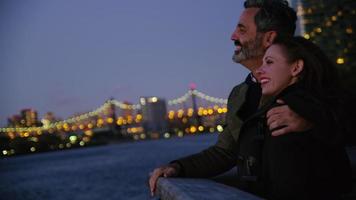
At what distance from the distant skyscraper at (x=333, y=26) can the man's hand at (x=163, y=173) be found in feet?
175

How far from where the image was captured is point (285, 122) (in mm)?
1947

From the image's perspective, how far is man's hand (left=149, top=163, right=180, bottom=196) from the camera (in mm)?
2730

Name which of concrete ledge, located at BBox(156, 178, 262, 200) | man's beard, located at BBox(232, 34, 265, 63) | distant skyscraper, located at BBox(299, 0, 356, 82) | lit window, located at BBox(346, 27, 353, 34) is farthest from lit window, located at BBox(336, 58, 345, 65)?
concrete ledge, located at BBox(156, 178, 262, 200)

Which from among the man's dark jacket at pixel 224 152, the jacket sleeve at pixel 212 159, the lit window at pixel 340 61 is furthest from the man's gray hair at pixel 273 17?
the lit window at pixel 340 61

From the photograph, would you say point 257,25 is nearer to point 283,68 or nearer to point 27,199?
point 283,68

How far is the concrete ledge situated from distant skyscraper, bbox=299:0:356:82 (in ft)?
176

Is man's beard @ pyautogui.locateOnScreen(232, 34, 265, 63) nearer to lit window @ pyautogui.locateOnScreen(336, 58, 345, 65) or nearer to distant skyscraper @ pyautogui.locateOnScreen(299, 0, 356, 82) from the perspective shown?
distant skyscraper @ pyautogui.locateOnScreen(299, 0, 356, 82)

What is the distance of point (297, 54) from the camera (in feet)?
7.00

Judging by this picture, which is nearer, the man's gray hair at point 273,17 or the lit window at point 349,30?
the man's gray hair at point 273,17

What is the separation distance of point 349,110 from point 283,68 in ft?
1.02

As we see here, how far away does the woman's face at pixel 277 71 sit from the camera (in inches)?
84.4

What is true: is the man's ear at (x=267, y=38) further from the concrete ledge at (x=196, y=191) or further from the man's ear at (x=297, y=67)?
the concrete ledge at (x=196, y=191)

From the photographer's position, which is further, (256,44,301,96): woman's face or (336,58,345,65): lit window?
(336,58,345,65): lit window

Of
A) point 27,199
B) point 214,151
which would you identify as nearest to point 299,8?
point 27,199
